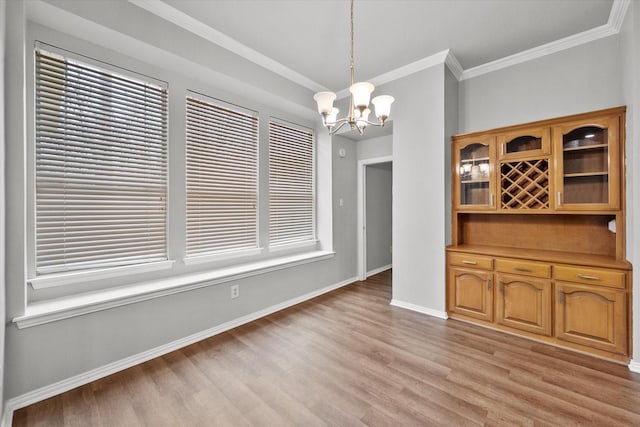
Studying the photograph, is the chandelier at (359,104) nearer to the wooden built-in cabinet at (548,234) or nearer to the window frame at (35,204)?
the wooden built-in cabinet at (548,234)

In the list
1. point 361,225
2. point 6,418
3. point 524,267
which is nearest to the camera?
point 6,418

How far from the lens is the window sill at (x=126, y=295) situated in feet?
6.20

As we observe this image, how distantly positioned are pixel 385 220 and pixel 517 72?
3110 millimetres

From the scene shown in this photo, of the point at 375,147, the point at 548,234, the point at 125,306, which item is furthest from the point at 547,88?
the point at 125,306

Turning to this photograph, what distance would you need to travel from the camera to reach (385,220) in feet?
18.2

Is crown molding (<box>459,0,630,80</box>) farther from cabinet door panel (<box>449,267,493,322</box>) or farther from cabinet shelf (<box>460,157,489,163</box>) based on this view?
cabinet door panel (<box>449,267,493,322</box>)

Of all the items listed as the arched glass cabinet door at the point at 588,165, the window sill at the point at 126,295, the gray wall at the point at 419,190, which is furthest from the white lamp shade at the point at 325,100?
the arched glass cabinet door at the point at 588,165

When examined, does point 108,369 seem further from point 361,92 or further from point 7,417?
point 361,92

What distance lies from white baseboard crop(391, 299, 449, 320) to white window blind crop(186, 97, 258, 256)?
205 centimetres

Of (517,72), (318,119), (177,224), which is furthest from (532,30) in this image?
(177,224)

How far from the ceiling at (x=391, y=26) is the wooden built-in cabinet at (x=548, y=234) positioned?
93cm

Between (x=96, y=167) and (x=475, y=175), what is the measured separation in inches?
151

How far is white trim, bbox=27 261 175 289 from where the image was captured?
6.78ft

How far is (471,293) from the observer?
308cm
